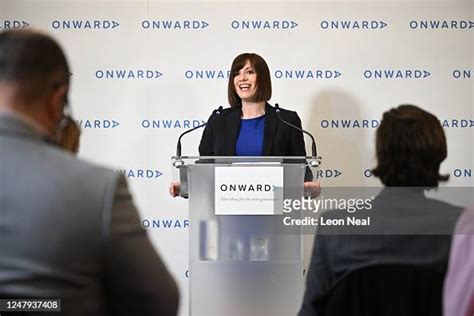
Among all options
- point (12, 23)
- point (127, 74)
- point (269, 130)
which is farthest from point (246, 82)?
point (12, 23)

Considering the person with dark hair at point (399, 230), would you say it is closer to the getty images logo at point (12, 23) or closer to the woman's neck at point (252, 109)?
the woman's neck at point (252, 109)

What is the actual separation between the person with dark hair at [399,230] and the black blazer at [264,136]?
586mm

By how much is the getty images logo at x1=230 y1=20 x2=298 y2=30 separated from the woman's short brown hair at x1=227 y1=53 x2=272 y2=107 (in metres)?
0.56

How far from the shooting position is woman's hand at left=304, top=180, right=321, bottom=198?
1.89 metres

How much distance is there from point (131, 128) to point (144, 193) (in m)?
0.39

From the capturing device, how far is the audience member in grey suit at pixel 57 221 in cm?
115

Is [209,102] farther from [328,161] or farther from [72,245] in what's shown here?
[72,245]

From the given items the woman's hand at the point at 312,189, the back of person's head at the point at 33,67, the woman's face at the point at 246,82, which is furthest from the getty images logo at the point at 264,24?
the back of person's head at the point at 33,67

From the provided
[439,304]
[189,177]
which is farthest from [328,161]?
[439,304]

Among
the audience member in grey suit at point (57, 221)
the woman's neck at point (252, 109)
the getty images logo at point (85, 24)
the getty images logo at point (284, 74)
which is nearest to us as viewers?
the audience member in grey suit at point (57, 221)

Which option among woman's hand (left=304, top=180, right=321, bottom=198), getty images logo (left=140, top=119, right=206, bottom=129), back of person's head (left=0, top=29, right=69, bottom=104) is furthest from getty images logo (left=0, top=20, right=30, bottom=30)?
woman's hand (left=304, top=180, right=321, bottom=198)

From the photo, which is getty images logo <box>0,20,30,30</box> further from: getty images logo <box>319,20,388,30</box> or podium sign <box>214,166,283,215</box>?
getty images logo <box>319,20,388,30</box>

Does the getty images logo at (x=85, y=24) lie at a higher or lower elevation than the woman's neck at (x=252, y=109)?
higher

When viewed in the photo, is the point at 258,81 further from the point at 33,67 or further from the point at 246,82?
the point at 33,67
